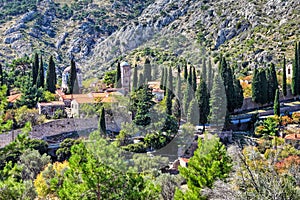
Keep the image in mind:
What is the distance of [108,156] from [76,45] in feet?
161

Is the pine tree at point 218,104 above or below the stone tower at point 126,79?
below

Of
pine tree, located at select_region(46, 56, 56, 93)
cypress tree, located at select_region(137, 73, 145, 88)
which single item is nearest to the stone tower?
cypress tree, located at select_region(137, 73, 145, 88)

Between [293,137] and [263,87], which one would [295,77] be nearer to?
[263,87]

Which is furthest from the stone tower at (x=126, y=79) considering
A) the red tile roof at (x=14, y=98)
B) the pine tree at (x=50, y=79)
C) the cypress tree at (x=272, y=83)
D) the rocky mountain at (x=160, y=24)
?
the rocky mountain at (x=160, y=24)

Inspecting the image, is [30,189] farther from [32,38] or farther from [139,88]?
[32,38]

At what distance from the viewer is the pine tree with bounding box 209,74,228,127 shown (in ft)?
66.1

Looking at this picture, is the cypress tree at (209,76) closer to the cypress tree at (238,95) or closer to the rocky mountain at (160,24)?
the cypress tree at (238,95)

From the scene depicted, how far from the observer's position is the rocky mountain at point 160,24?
→ 42.7 metres

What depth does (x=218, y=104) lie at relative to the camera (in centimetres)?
2145

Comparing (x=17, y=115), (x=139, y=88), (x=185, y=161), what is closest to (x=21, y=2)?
(x=17, y=115)

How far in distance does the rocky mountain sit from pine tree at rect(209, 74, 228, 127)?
29.2 feet

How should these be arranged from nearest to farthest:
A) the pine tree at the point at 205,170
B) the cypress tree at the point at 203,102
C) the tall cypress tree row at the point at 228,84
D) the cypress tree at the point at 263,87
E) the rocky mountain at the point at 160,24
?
1. the pine tree at the point at 205,170
2. the cypress tree at the point at 203,102
3. the tall cypress tree row at the point at 228,84
4. the cypress tree at the point at 263,87
5. the rocky mountain at the point at 160,24

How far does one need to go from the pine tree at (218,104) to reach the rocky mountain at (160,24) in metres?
8.91

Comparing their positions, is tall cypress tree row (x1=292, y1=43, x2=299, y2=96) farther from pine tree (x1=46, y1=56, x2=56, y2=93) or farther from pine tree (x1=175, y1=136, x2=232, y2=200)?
pine tree (x1=175, y1=136, x2=232, y2=200)
